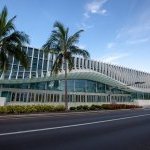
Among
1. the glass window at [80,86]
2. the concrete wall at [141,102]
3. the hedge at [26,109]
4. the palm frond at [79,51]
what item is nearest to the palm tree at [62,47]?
the palm frond at [79,51]

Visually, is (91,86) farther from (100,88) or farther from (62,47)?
(62,47)

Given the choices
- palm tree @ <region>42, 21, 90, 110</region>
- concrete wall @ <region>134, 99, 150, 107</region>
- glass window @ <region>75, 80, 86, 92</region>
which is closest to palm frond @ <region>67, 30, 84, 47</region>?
palm tree @ <region>42, 21, 90, 110</region>

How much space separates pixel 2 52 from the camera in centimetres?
2380

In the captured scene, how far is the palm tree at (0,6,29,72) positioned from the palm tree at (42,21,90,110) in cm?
623

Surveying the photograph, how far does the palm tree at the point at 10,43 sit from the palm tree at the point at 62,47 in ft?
20.4

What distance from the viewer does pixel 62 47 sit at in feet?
101

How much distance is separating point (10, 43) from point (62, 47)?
8.32m

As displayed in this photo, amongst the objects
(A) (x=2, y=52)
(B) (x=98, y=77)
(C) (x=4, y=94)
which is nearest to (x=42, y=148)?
(A) (x=2, y=52)

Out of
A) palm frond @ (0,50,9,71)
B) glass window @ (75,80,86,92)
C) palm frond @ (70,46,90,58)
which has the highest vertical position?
palm frond @ (70,46,90,58)

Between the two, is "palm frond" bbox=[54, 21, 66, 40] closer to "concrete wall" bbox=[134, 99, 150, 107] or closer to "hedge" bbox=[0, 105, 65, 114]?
"hedge" bbox=[0, 105, 65, 114]

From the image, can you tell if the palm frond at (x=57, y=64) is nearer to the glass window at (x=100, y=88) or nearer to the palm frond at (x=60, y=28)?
the palm frond at (x=60, y=28)

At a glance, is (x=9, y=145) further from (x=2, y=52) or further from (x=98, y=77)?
(x=98, y=77)

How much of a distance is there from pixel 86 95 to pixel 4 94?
2251 cm

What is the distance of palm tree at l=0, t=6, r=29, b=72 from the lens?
77.9 ft
